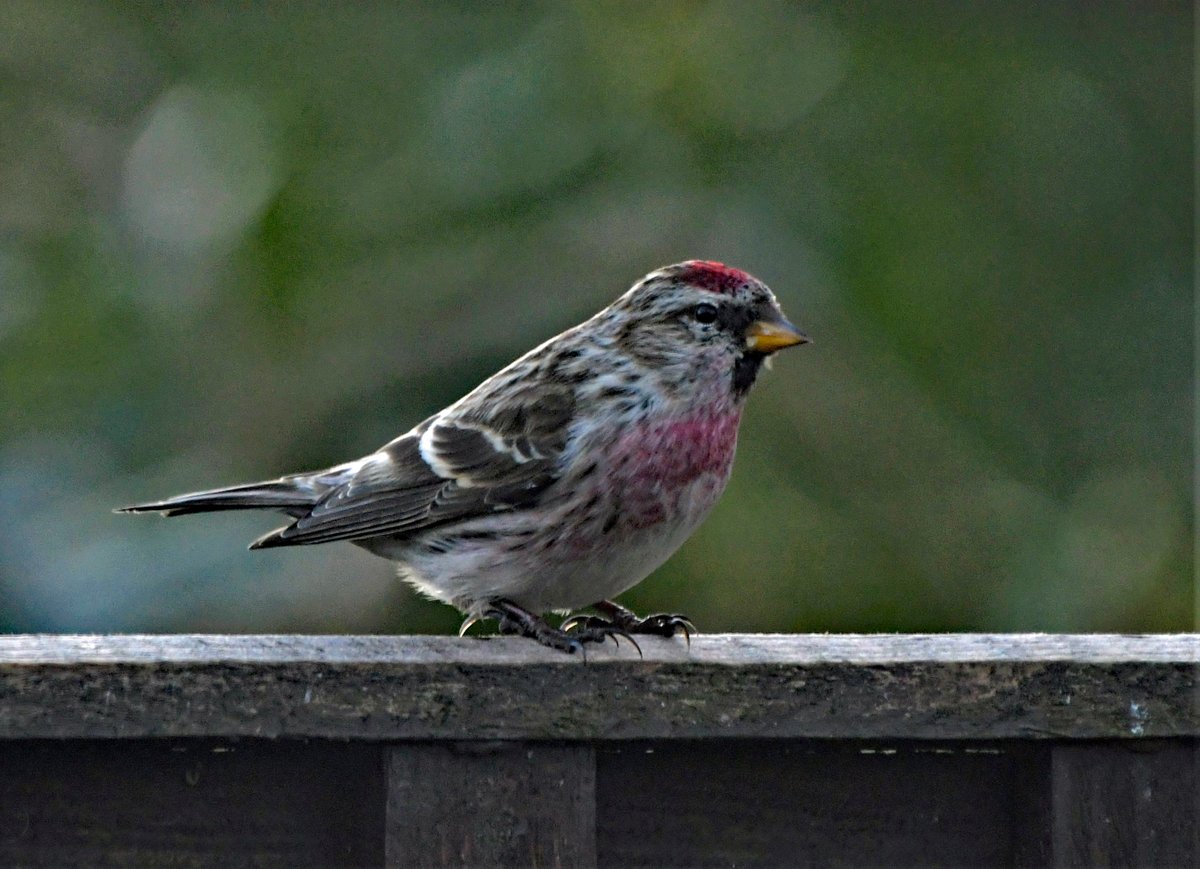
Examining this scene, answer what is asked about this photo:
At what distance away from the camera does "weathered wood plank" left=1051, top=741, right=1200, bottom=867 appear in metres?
1.58

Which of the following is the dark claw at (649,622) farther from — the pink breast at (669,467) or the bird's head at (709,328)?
the bird's head at (709,328)

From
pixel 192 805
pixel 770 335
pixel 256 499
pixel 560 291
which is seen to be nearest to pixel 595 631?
pixel 192 805

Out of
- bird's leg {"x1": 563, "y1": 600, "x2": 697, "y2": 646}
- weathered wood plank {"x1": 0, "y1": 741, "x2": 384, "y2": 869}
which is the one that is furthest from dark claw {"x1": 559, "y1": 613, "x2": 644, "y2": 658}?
weathered wood plank {"x1": 0, "y1": 741, "x2": 384, "y2": 869}

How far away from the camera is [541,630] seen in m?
2.01

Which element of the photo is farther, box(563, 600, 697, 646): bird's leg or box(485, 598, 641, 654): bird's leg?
box(563, 600, 697, 646): bird's leg

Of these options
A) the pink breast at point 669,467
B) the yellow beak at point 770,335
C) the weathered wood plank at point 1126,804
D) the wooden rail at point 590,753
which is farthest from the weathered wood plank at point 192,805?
the yellow beak at point 770,335

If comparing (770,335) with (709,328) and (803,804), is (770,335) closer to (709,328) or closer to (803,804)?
(709,328)

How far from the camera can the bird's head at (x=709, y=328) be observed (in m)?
2.48

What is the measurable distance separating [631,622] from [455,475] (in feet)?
1.13

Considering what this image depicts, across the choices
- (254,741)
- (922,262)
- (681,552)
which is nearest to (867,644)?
(254,741)

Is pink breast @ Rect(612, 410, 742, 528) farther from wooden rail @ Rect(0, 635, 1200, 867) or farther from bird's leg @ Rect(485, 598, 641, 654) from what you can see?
wooden rail @ Rect(0, 635, 1200, 867)

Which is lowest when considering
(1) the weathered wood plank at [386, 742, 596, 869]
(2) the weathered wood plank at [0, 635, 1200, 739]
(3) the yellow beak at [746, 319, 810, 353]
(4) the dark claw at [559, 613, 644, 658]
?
(1) the weathered wood plank at [386, 742, 596, 869]

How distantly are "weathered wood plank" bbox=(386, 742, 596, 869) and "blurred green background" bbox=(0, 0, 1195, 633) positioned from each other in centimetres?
125

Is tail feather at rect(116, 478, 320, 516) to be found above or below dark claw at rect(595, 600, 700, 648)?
above
